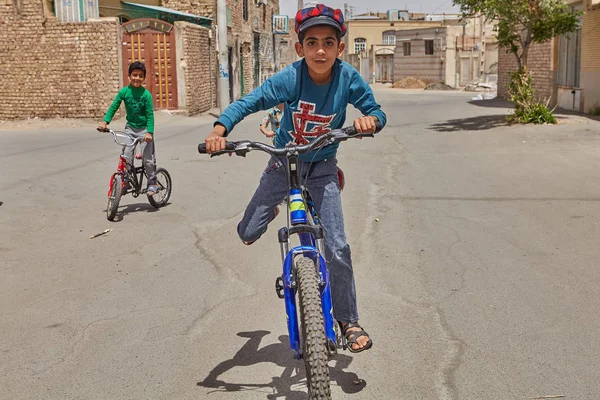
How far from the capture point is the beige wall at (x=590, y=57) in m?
23.0

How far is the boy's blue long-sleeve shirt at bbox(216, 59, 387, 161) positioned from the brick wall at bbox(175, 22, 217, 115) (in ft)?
77.2

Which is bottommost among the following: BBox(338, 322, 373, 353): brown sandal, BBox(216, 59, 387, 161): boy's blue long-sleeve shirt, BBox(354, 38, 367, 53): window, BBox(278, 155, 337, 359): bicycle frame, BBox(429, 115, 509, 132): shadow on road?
BBox(429, 115, 509, 132): shadow on road

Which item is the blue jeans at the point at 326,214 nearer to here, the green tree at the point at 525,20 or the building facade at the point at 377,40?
the green tree at the point at 525,20

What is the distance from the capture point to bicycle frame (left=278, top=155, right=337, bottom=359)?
3.62 meters

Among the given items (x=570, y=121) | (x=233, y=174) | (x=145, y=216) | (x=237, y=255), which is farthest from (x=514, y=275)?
(x=570, y=121)

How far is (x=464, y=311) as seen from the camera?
525 cm

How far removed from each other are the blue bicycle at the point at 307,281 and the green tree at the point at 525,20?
16.5 meters

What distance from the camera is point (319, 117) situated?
4.14 metres

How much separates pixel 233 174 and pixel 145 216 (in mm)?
3424

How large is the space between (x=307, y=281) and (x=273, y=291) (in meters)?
2.35

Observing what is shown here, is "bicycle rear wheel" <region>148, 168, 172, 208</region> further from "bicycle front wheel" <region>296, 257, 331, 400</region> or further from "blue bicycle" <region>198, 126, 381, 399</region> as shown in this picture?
"bicycle front wheel" <region>296, 257, 331, 400</region>

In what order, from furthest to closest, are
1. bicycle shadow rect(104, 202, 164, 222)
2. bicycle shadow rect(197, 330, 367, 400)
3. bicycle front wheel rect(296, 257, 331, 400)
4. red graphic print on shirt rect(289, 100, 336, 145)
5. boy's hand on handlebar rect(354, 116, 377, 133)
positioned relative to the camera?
bicycle shadow rect(104, 202, 164, 222) → red graphic print on shirt rect(289, 100, 336, 145) → bicycle shadow rect(197, 330, 367, 400) → boy's hand on handlebar rect(354, 116, 377, 133) → bicycle front wheel rect(296, 257, 331, 400)

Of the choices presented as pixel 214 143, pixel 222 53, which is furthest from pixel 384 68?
pixel 214 143

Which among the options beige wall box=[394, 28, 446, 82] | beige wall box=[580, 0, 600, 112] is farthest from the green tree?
beige wall box=[394, 28, 446, 82]
